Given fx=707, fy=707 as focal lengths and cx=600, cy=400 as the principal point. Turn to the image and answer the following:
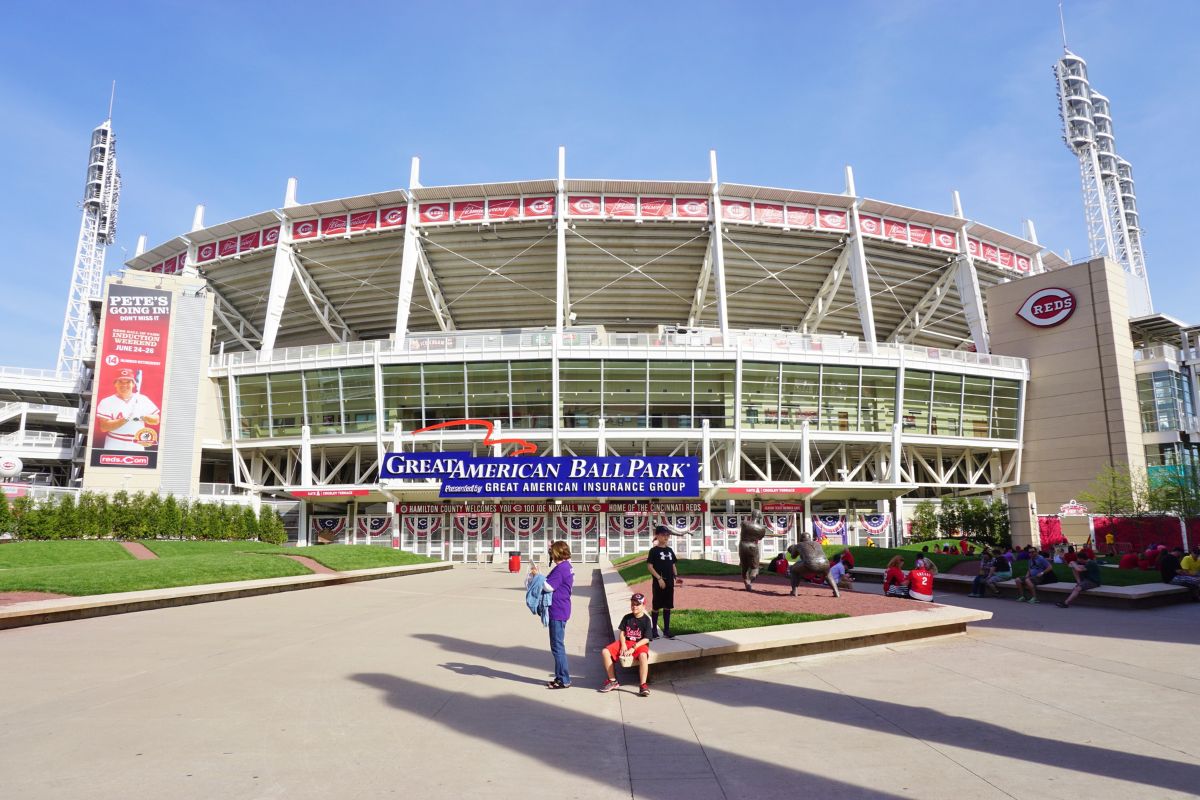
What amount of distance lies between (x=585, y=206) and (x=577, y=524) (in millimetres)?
19592

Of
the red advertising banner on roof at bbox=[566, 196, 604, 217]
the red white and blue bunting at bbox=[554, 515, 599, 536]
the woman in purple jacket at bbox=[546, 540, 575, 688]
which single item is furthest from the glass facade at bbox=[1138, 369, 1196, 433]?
Answer: the woman in purple jacket at bbox=[546, 540, 575, 688]

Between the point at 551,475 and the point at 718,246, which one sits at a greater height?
the point at 718,246

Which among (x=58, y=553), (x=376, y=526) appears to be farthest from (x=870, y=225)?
(x=58, y=553)

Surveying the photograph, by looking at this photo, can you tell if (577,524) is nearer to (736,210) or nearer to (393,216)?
(736,210)

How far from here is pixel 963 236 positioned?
47.8m

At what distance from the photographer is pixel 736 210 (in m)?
44.6

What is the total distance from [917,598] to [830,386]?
2999cm

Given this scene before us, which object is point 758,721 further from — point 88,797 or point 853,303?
point 853,303

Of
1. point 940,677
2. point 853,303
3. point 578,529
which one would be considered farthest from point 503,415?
point 940,677

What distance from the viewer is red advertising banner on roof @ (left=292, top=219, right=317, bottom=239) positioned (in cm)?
4575

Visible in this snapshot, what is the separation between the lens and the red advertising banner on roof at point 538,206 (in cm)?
4403

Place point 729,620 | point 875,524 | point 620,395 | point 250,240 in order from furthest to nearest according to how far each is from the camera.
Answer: point 250,240, point 875,524, point 620,395, point 729,620

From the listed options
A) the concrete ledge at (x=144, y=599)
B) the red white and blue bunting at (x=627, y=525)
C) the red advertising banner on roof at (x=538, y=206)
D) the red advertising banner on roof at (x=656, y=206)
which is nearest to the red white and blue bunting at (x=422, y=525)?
the red white and blue bunting at (x=627, y=525)

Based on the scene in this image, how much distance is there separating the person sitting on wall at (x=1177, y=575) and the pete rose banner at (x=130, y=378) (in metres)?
47.2
